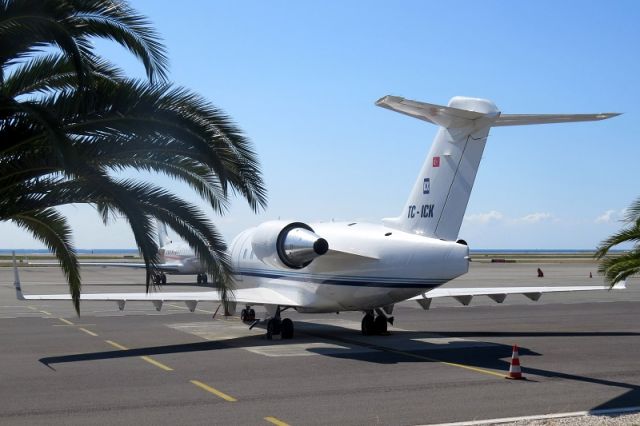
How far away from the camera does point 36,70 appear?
31.0 ft

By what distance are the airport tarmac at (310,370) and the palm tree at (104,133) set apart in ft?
7.52

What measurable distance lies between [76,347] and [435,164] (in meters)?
9.24

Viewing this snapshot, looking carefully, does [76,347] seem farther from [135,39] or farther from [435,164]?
[135,39]

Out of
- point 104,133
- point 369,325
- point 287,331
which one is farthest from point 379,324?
point 104,133

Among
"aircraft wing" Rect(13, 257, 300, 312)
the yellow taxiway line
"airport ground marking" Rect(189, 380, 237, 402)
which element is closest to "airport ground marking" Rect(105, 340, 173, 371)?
"aircraft wing" Rect(13, 257, 300, 312)

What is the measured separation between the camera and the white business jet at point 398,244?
1672cm

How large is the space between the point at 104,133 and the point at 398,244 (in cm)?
947

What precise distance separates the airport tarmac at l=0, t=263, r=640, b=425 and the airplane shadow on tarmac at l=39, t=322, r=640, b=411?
4cm

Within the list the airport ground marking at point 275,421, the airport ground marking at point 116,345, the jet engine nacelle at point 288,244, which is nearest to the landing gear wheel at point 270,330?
the jet engine nacelle at point 288,244

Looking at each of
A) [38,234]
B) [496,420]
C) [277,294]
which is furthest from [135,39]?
[277,294]

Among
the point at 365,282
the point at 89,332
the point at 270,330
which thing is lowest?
the point at 89,332

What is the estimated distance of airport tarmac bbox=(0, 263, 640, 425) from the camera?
1052cm

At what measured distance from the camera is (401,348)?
680 inches

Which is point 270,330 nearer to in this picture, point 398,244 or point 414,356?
point 398,244
